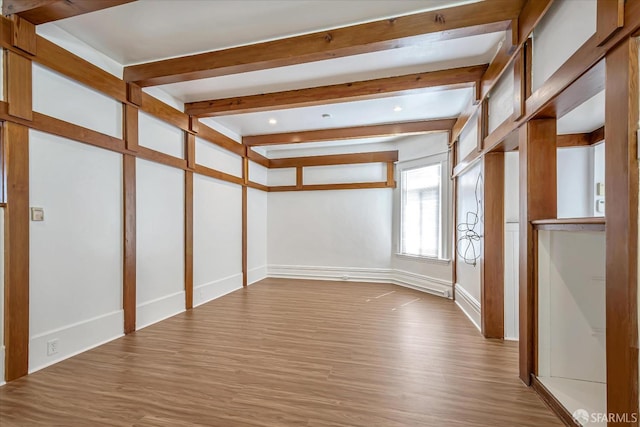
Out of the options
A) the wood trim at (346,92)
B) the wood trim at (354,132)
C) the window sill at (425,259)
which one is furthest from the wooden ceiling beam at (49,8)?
the window sill at (425,259)

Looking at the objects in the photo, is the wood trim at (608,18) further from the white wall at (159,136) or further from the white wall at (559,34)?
the white wall at (159,136)

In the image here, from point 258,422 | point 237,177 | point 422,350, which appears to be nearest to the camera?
point 258,422

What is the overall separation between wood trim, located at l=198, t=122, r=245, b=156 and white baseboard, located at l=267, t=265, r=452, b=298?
8.88 ft

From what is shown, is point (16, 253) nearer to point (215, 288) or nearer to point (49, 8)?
point (49, 8)

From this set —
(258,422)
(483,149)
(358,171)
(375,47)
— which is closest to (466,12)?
(375,47)

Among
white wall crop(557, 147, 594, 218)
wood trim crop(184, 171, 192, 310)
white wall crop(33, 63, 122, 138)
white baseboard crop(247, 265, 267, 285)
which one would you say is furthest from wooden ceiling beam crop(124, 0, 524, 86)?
white baseboard crop(247, 265, 267, 285)

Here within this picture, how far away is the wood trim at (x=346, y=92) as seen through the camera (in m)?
3.19

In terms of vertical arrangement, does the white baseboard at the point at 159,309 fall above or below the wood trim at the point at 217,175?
below

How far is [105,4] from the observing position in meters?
2.03

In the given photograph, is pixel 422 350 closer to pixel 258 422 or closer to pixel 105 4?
pixel 258 422

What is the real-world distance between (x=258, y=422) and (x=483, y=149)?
319 centimetres

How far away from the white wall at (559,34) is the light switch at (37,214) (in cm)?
385

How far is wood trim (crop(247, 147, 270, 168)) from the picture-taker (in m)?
5.90

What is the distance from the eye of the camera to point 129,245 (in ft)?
10.6
